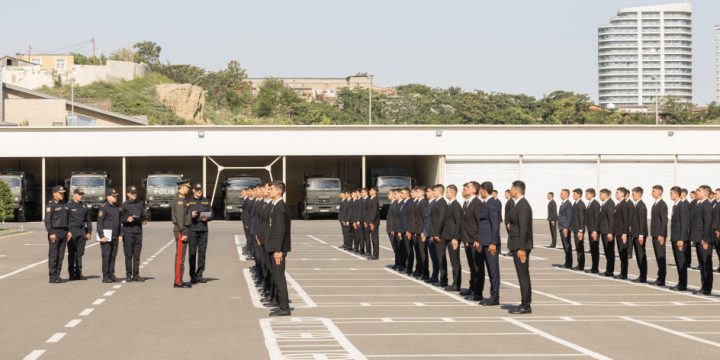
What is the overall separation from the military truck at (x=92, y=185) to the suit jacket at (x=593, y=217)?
3799cm

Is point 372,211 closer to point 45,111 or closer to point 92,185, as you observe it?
point 92,185

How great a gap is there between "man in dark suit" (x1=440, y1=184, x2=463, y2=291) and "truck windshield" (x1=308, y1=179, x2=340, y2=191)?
41.0 metres

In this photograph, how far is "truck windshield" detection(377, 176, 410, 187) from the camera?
64.2 m

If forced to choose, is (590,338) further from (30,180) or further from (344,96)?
(344,96)

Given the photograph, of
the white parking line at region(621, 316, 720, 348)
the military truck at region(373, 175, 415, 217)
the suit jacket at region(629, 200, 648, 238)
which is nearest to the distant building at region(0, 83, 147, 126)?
the military truck at region(373, 175, 415, 217)

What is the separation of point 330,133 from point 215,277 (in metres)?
42.1

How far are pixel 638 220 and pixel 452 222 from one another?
4.42 m

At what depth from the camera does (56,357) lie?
12414 millimetres

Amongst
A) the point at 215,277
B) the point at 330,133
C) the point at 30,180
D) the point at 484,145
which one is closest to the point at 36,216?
the point at 30,180

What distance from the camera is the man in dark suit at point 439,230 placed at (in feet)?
75.4

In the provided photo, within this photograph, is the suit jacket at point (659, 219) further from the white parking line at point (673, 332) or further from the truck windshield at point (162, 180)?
the truck windshield at point (162, 180)

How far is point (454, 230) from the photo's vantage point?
2198 centimetres

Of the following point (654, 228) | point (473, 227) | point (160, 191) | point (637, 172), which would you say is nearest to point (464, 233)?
point (473, 227)

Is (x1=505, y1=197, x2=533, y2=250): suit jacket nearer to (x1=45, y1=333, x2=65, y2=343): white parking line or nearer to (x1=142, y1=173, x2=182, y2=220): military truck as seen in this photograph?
(x1=45, y1=333, x2=65, y2=343): white parking line
